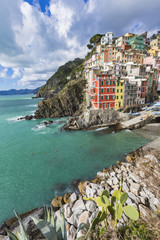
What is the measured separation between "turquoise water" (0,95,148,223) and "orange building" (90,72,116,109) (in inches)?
358

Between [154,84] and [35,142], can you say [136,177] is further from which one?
[154,84]

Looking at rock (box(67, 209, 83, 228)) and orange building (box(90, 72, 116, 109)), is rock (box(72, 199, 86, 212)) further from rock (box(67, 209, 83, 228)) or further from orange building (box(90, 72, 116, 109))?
orange building (box(90, 72, 116, 109))

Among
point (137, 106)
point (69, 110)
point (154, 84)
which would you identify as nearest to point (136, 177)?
point (137, 106)

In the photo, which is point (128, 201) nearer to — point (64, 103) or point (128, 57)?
point (64, 103)

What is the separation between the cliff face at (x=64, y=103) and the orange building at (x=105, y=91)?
51.8ft

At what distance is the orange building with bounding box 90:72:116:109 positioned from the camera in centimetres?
2606

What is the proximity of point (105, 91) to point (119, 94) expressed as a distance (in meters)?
4.13

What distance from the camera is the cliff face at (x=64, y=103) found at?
131ft

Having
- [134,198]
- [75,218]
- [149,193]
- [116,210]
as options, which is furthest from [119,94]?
[116,210]

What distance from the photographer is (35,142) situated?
20750 mm

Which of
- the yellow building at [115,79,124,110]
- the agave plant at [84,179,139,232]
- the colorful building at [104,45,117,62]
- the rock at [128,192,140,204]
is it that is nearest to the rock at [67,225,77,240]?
the agave plant at [84,179,139,232]

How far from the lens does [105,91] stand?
88.3ft

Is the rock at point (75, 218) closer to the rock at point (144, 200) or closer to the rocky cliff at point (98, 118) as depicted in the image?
the rock at point (144, 200)

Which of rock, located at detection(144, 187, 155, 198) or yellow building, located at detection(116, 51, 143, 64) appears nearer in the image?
rock, located at detection(144, 187, 155, 198)
